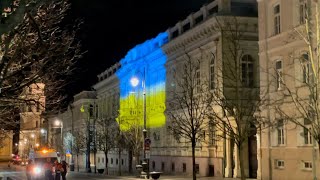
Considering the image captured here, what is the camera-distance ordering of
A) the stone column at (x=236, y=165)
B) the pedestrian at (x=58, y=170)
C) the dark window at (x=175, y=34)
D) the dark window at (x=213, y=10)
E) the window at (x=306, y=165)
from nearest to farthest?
the window at (x=306, y=165)
the pedestrian at (x=58, y=170)
the stone column at (x=236, y=165)
the dark window at (x=213, y=10)
the dark window at (x=175, y=34)

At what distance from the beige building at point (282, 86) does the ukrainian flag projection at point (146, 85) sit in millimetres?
16580

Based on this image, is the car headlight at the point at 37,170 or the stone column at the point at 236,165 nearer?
the stone column at the point at 236,165

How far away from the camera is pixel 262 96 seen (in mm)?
33500

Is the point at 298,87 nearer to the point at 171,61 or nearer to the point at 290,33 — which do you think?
the point at 290,33

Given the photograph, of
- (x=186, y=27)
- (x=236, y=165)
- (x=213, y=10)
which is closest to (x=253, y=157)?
(x=236, y=165)

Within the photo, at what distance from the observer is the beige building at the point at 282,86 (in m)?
29.4

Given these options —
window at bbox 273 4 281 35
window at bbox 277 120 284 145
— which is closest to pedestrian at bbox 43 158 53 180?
window at bbox 277 120 284 145

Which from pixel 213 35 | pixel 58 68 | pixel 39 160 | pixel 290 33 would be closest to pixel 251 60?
pixel 213 35

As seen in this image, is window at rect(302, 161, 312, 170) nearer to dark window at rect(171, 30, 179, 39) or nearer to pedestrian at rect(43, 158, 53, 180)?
pedestrian at rect(43, 158, 53, 180)

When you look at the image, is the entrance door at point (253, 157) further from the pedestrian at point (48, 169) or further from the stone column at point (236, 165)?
the pedestrian at point (48, 169)

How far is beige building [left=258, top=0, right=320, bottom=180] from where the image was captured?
29.4 metres

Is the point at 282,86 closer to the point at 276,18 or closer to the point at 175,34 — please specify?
the point at 276,18

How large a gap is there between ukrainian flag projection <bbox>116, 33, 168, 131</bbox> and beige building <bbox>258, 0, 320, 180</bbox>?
1658cm

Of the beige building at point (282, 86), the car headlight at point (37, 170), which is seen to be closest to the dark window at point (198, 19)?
the beige building at point (282, 86)
